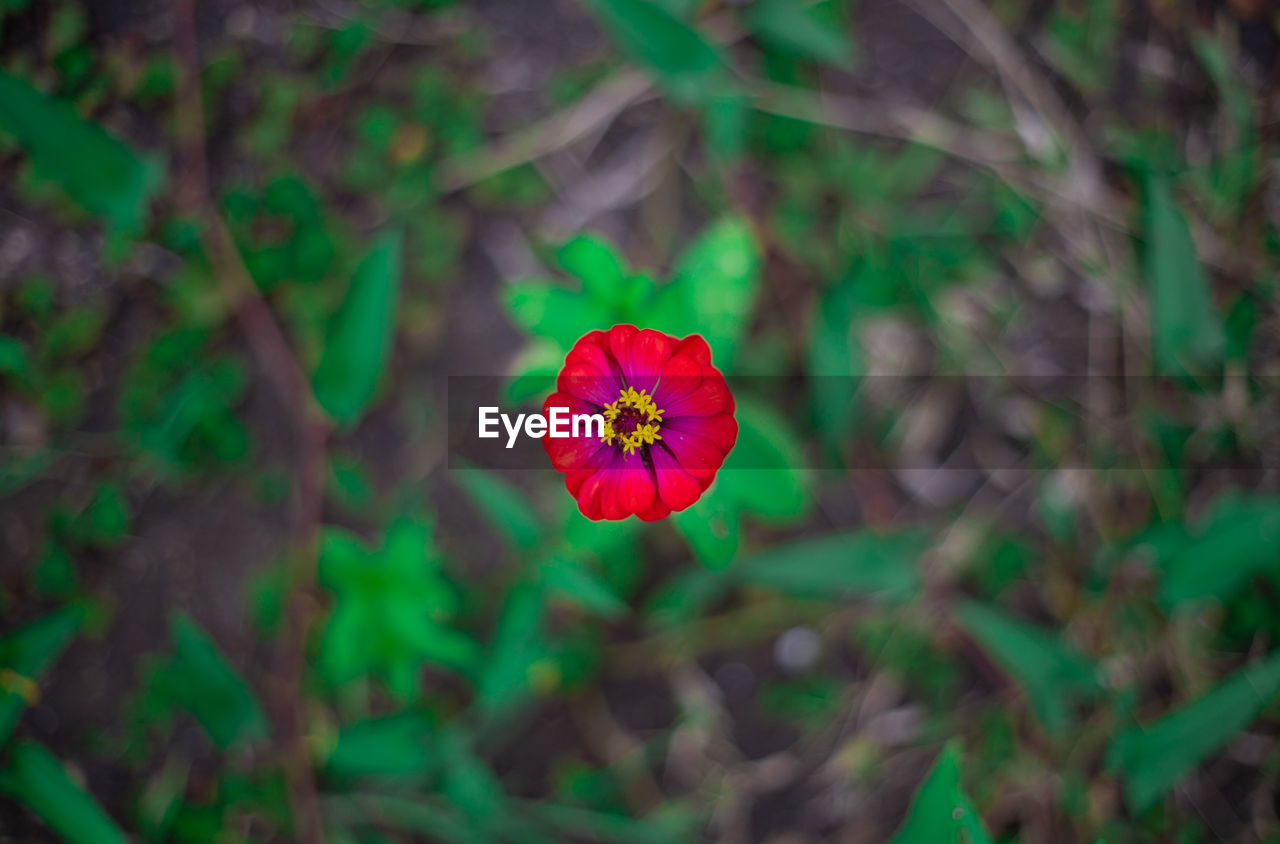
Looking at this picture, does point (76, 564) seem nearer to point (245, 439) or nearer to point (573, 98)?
point (245, 439)

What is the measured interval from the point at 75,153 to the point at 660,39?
1145mm

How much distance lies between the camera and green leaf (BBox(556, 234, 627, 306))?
4.39ft

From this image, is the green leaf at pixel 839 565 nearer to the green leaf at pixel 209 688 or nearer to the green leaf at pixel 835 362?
the green leaf at pixel 835 362

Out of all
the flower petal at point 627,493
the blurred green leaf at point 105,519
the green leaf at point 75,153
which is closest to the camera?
the flower petal at point 627,493

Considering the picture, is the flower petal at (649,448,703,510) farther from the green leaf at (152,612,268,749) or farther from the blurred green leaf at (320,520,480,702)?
the green leaf at (152,612,268,749)

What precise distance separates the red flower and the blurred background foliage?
2.27 ft

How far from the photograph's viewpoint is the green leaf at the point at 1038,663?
5.92 feet

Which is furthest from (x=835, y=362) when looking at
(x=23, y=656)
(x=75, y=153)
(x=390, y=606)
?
(x=23, y=656)

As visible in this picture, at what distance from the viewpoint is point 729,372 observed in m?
1.93

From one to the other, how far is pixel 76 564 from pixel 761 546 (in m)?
1.60

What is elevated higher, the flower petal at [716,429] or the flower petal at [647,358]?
the flower petal at [647,358]

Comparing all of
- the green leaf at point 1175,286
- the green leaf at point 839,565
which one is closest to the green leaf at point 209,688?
the green leaf at point 839,565

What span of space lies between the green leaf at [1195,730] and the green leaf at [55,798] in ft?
6.24

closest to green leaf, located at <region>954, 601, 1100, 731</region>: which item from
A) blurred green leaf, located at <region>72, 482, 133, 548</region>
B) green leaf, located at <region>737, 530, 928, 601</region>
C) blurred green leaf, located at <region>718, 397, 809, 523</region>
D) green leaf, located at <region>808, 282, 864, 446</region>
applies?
green leaf, located at <region>737, 530, 928, 601</region>
